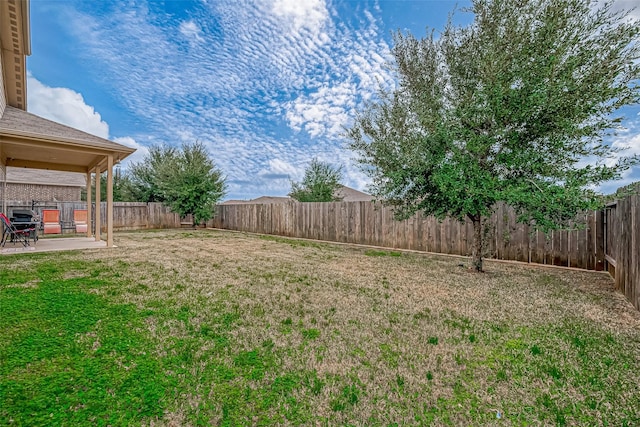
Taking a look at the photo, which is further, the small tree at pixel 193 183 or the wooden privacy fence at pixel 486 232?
the small tree at pixel 193 183

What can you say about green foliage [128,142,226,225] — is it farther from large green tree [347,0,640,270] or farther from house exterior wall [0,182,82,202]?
large green tree [347,0,640,270]

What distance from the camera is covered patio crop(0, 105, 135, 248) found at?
6.76m

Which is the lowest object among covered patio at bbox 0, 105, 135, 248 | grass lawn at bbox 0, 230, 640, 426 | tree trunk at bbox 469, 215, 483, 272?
grass lawn at bbox 0, 230, 640, 426

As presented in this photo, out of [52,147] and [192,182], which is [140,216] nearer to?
[192,182]

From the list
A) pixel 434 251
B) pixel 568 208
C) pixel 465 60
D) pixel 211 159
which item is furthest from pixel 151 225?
pixel 568 208

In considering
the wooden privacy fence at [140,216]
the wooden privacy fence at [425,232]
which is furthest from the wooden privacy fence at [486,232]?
the wooden privacy fence at [140,216]

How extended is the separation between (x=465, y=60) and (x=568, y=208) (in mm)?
3506

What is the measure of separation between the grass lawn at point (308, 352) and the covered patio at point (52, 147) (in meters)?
3.50

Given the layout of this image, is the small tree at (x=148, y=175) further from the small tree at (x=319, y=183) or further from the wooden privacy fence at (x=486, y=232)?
the small tree at (x=319, y=183)

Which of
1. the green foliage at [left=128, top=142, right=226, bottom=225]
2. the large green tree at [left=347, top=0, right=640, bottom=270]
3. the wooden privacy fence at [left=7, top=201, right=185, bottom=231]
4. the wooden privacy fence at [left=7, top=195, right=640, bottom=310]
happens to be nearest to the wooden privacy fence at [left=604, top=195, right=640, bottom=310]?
the wooden privacy fence at [left=7, top=195, right=640, bottom=310]

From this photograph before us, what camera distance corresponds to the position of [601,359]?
252 centimetres

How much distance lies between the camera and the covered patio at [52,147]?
6.76 meters

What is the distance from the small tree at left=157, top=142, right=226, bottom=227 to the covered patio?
21.1ft

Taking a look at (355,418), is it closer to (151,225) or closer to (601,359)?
(601,359)
